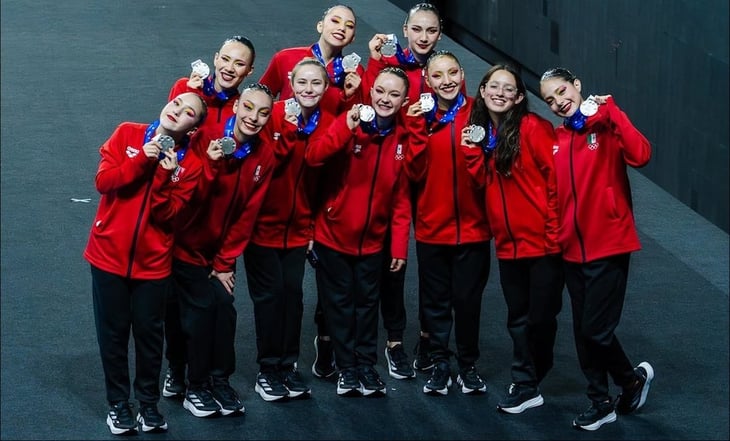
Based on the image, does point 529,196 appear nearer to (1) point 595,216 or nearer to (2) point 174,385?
(1) point 595,216

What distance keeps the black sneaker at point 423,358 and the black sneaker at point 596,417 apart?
689 millimetres

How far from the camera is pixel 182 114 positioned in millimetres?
4711

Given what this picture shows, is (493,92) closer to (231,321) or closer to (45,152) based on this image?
(231,321)

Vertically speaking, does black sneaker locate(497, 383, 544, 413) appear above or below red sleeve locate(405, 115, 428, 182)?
below

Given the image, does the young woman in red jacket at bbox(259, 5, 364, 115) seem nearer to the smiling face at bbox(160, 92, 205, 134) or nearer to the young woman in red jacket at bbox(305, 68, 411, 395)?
the young woman in red jacket at bbox(305, 68, 411, 395)

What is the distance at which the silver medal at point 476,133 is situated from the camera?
5.04 metres

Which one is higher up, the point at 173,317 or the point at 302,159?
the point at 302,159

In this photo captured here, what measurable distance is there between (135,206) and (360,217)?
86 cm

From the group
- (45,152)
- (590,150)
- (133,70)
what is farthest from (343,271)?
(133,70)

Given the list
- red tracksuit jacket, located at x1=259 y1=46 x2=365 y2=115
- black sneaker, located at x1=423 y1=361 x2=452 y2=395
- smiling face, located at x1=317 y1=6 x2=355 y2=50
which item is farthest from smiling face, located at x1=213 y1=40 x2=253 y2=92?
black sneaker, located at x1=423 y1=361 x2=452 y2=395

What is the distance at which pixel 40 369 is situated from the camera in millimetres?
5309

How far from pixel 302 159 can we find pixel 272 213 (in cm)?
22

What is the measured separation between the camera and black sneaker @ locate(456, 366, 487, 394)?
5.35 meters

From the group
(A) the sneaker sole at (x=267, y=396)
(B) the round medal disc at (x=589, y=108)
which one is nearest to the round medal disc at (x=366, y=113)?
(B) the round medal disc at (x=589, y=108)
